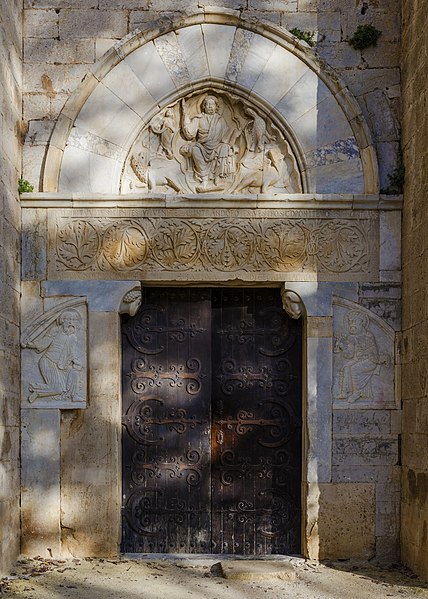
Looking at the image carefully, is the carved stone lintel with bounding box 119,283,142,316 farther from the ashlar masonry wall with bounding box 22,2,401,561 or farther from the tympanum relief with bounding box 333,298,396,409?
the tympanum relief with bounding box 333,298,396,409

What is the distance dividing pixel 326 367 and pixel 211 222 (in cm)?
155

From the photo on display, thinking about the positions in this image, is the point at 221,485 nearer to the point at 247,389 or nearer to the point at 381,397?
the point at 247,389

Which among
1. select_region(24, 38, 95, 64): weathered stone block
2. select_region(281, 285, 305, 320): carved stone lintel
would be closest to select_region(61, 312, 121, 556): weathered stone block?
select_region(281, 285, 305, 320): carved stone lintel

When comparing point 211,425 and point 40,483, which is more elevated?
point 211,425

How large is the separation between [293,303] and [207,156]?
4.86ft

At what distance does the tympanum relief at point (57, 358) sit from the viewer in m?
6.79

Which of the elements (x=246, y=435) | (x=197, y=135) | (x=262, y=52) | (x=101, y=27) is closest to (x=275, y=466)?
(x=246, y=435)

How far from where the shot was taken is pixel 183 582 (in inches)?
242

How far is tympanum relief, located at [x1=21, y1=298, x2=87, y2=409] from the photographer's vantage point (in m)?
6.79

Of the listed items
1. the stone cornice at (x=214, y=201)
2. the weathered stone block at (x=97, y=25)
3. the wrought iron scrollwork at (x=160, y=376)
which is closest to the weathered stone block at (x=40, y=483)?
the wrought iron scrollwork at (x=160, y=376)

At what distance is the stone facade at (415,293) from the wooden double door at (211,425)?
0.93m

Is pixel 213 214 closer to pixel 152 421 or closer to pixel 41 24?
pixel 152 421

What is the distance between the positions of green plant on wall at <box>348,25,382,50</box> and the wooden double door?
88.4 inches

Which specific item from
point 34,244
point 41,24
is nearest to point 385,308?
point 34,244
